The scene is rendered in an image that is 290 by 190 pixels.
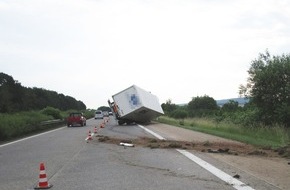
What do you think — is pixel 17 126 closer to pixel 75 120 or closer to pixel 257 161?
pixel 75 120

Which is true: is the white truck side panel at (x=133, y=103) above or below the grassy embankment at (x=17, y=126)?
above

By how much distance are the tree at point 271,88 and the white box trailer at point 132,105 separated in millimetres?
9941

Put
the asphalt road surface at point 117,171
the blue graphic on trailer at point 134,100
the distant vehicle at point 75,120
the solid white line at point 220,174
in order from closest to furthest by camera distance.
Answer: the solid white line at point 220,174, the asphalt road surface at point 117,171, the blue graphic on trailer at point 134,100, the distant vehicle at point 75,120

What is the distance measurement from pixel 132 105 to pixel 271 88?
1272 cm

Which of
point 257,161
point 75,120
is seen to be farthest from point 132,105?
point 257,161

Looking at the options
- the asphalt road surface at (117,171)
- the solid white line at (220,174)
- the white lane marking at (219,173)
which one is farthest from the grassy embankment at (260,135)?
the asphalt road surface at (117,171)

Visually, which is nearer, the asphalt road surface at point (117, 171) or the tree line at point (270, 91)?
the asphalt road surface at point (117, 171)

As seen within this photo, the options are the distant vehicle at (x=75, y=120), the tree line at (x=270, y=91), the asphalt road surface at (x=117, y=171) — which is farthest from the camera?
the distant vehicle at (x=75, y=120)

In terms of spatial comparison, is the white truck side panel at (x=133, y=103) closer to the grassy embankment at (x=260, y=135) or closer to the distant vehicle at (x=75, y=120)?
the distant vehicle at (x=75, y=120)

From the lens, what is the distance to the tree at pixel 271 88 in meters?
39.0

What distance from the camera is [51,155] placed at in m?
16.1

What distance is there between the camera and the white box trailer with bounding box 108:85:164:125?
43844mm

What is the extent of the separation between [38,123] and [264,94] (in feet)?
62.6

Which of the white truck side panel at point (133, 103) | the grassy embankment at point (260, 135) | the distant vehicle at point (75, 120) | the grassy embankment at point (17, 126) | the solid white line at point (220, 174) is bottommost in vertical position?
the solid white line at point (220, 174)
